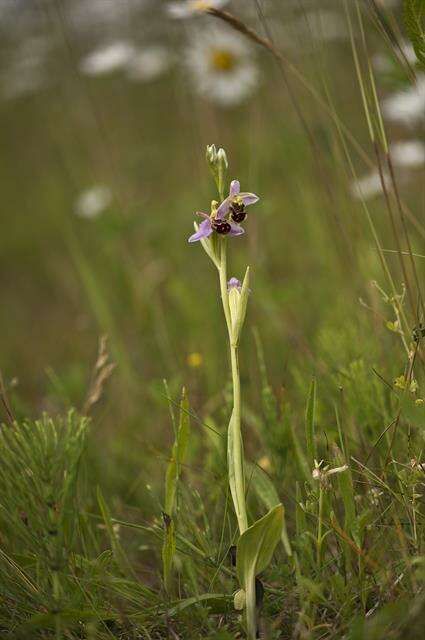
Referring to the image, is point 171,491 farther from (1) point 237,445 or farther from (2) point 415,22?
(2) point 415,22

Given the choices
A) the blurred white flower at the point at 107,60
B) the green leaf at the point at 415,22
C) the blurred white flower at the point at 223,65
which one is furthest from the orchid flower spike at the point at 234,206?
the blurred white flower at the point at 223,65

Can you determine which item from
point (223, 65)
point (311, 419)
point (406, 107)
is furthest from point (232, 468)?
point (223, 65)

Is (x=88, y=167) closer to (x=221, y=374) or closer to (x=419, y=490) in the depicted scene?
(x=221, y=374)

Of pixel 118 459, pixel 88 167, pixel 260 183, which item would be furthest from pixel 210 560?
pixel 88 167

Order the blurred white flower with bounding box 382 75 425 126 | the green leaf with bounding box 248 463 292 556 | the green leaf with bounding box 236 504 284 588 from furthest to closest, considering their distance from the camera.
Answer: the blurred white flower with bounding box 382 75 425 126 → the green leaf with bounding box 248 463 292 556 → the green leaf with bounding box 236 504 284 588

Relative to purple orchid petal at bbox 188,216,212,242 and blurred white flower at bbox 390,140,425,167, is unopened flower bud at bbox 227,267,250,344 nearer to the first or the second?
purple orchid petal at bbox 188,216,212,242

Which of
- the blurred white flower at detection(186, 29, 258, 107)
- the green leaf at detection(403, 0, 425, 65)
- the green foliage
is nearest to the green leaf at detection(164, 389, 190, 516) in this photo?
the green foliage
